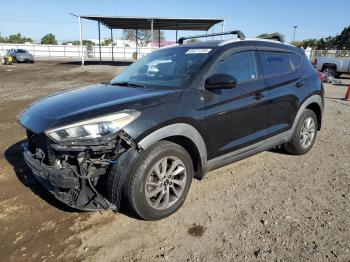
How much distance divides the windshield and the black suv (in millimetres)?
17

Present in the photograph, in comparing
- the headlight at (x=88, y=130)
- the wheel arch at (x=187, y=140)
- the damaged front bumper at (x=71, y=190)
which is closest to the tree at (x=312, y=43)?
the wheel arch at (x=187, y=140)

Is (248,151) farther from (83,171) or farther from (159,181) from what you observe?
(83,171)

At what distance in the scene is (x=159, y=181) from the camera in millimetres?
3516

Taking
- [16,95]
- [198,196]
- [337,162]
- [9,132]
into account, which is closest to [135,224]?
[198,196]

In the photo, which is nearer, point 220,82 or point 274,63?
point 220,82

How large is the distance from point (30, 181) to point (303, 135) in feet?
13.5

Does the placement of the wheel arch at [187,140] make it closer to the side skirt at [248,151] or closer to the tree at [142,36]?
the side skirt at [248,151]

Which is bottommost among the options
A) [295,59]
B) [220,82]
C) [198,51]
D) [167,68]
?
[220,82]

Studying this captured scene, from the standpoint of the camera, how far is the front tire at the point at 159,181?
3264 millimetres

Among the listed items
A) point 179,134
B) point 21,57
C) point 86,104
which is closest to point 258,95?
point 179,134

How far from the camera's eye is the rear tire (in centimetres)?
528

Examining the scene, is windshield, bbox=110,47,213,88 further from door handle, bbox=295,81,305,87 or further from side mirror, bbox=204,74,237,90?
door handle, bbox=295,81,305,87

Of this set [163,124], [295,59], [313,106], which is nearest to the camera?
[163,124]

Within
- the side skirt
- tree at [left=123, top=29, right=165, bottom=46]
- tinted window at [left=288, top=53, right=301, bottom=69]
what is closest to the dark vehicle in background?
tinted window at [left=288, top=53, right=301, bottom=69]
